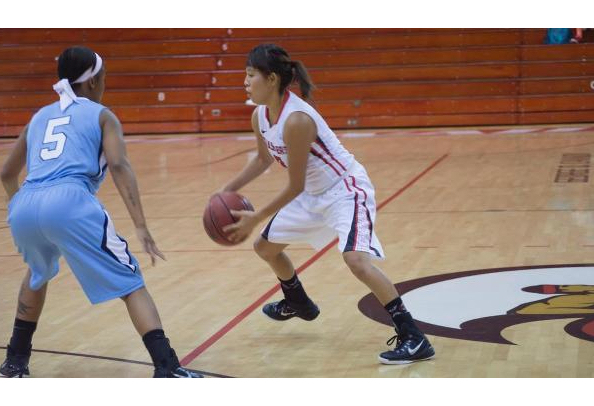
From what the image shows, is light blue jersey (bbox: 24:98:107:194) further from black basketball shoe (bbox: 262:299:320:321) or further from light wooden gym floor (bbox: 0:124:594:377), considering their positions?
black basketball shoe (bbox: 262:299:320:321)

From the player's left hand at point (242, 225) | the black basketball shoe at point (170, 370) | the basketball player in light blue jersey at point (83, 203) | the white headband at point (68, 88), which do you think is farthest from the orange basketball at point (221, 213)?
the white headband at point (68, 88)

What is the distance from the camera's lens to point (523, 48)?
17188 mm

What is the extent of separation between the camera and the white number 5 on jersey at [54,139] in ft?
12.5

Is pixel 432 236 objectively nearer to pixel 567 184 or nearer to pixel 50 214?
pixel 567 184

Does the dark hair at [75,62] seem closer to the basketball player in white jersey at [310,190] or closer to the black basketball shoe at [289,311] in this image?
the basketball player in white jersey at [310,190]

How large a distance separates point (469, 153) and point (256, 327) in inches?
346

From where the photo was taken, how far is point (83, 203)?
378 cm

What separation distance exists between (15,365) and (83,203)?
0.84 meters

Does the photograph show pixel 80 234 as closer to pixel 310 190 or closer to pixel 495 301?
pixel 310 190

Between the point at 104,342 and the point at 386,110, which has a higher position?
the point at 104,342

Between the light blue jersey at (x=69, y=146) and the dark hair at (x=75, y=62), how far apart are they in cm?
12

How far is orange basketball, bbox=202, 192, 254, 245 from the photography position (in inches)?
175

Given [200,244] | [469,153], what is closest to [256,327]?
[200,244]

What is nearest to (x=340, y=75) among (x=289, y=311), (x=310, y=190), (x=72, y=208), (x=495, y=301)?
(x=495, y=301)
